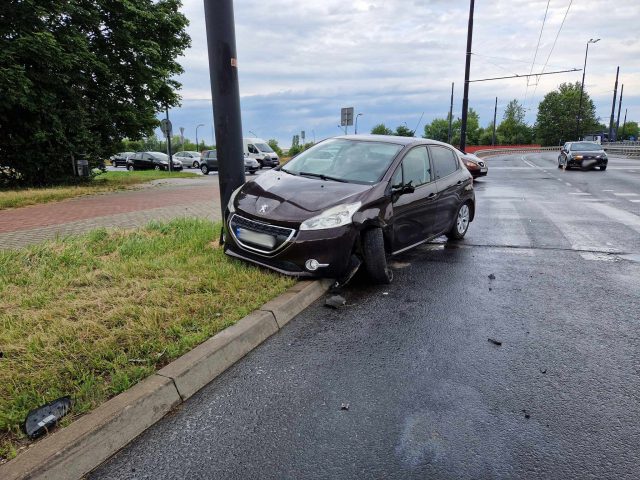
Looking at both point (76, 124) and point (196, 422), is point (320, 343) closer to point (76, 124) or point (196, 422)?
point (196, 422)

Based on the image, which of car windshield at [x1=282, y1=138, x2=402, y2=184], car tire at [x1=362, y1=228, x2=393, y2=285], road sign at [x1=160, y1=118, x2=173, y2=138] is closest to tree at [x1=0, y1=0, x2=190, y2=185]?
road sign at [x1=160, y1=118, x2=173, y2=138]

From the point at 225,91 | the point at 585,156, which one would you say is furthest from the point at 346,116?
the point at 585,156

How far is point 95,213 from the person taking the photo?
29.8ft

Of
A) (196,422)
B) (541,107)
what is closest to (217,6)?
(196,422)

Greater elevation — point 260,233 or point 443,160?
point 443,160

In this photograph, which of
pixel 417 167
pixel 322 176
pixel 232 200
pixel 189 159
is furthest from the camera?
pixel 189 159

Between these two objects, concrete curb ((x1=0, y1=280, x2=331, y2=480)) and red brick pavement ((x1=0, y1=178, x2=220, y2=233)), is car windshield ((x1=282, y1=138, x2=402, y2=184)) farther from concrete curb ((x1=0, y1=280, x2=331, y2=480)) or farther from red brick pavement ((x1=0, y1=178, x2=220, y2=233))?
red brick pavement ((x1=0, y1=178, x2=220, y2=233))

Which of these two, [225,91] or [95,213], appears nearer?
[225,91]

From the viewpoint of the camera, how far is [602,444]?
2.35 meters

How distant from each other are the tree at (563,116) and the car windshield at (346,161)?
11592 cm

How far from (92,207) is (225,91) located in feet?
20.3

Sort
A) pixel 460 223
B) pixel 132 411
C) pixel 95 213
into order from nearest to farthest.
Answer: pixel 132 411
pixel 460 223
pixel 95 213

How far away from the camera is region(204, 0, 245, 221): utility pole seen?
17.4 feet

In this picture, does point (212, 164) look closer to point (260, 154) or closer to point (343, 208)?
point (260, 154)
